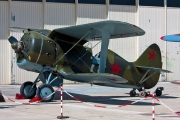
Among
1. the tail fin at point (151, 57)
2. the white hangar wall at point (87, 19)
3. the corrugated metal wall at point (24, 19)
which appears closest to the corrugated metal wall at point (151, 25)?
the white hangar wall at point (87, 19)

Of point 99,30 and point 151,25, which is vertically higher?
point 151,25

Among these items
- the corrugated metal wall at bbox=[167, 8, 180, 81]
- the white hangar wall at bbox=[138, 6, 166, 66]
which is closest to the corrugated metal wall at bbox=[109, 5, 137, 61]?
the white hangar wall at bbox=[138, 6, 166, 66]

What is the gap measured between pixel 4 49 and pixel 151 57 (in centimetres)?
1281

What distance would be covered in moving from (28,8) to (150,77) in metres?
13.3

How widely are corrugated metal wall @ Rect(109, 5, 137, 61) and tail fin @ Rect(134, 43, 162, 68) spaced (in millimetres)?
12470

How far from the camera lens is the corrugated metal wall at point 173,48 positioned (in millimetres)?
36000

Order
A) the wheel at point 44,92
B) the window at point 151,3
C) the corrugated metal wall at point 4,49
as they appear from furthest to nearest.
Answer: the window at point 151,3, the corrugated metal wall at point 4,49, the wheel at point 44,92

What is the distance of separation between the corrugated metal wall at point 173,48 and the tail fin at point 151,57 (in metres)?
14.5

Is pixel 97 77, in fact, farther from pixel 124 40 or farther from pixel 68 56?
pixel 124 40

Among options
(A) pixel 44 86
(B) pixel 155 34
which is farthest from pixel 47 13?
(A) pixel 44 86

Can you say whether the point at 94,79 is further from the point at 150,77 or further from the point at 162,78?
the point at 162,78

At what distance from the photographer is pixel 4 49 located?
31.2m

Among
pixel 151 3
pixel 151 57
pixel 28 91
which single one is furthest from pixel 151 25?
pixel 28 91

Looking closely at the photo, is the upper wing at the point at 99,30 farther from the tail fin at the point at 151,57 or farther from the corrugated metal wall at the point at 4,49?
the corrugated metal wall at the point at 4,49
